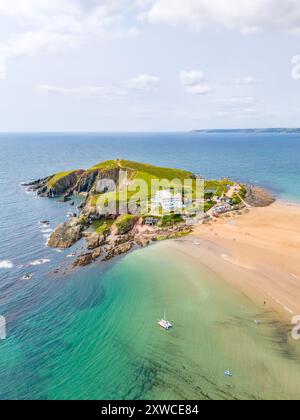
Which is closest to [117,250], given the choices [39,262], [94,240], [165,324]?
[94,240]

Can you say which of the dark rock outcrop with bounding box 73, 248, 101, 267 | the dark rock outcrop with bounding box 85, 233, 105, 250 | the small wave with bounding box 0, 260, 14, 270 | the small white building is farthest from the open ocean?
the small white building

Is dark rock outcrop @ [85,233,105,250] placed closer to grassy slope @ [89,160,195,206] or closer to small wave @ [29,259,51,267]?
small wave @ [29,259,51,267]

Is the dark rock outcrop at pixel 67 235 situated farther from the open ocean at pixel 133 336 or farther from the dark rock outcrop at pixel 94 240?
the open ocean at pixel 133 336

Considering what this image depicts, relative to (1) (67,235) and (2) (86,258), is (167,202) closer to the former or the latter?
(1) (67,235)

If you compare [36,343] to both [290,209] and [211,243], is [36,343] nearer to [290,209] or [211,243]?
[211,243]

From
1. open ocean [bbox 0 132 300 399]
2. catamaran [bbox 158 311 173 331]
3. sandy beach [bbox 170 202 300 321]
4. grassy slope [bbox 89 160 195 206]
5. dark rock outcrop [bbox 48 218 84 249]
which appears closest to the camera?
open ocean [bbox 0 132 300 399]

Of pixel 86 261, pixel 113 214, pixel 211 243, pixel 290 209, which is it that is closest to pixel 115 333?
pixel 86 261

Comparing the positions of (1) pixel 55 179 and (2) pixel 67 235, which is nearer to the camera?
(2) pixel 67 235
